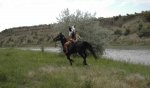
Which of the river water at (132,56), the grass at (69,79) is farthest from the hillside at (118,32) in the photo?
the grass at (69,79)

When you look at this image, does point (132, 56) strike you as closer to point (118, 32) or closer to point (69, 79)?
point (69, 79)

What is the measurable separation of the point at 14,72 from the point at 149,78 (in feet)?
21.1

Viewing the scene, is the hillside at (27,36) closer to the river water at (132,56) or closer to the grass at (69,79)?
the river water at (132,56)

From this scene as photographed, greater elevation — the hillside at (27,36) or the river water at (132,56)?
the river water at (132,56)

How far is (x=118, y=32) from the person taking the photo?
72812 mm

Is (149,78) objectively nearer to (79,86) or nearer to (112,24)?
(79,86)

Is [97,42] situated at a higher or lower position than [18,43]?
higher

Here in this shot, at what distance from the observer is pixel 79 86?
695 inches

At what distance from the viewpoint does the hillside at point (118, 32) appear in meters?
65.9

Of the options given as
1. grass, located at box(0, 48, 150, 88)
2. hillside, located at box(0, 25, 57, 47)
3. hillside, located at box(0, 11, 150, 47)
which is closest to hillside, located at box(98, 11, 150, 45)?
hillside, located at box(0, 11, 150, 47)

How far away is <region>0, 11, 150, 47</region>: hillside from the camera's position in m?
65.9

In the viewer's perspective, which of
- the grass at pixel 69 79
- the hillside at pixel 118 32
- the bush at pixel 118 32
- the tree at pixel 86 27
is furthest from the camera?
the bush at pixel 118 32

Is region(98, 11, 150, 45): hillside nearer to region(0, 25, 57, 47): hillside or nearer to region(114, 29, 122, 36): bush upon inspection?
region(114, 29, 122, 36): bush

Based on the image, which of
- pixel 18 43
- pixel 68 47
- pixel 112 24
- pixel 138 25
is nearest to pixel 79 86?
pixel 68 47
